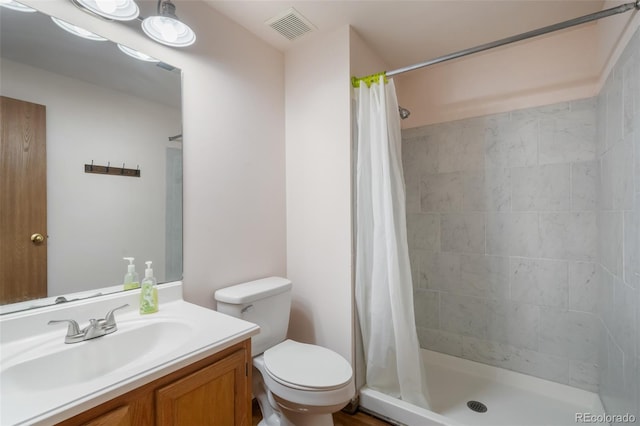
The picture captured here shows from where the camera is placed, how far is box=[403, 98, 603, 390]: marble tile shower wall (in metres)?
1.82

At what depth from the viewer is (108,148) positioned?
1245mm

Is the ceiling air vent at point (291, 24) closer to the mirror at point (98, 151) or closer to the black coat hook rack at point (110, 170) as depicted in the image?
the mirror at point (98, 151)

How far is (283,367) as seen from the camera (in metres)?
1.41

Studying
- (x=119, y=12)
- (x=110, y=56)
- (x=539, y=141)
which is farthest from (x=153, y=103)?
(x=539, y=141)

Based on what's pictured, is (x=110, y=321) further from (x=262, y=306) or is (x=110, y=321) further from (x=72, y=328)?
(x=262, y=306)

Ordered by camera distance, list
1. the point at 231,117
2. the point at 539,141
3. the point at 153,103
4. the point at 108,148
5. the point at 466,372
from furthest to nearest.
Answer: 1. the point at 466,372
2. the point at 539,141
3. the point at 231,117
4. the point at 153,103
5. the point at 108,148

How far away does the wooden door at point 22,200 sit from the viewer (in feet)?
3.27

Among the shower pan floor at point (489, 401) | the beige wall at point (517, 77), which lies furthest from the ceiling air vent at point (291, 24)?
the shower pan floor at point (489, 401)

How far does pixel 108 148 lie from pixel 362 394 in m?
1.87

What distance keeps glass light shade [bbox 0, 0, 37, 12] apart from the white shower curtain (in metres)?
1.47

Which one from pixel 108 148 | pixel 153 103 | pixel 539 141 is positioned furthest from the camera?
pixel 539 141

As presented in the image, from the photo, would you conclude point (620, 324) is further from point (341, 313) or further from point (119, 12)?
point (119, 12)

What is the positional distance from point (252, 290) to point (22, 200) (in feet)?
3.25

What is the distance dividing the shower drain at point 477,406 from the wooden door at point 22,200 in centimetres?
231
